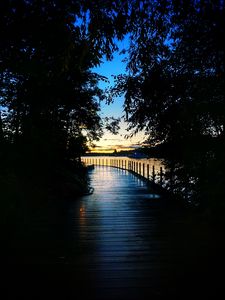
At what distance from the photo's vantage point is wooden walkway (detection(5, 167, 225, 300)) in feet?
12.8

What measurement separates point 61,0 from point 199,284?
4.64 meters

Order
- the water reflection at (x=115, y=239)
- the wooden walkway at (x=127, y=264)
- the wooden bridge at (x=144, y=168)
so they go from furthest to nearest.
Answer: the wooden bridge at (x=144, y=168) < the water reflection at (x=115, y=239) < the wooden walkway at (x=127, y=264)

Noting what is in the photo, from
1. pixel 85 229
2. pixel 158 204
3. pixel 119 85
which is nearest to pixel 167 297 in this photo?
pixel 85 229

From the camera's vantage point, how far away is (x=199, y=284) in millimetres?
4035

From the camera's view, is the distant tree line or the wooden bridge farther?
the wooden bridge

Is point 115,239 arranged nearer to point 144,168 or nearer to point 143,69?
point 143,69

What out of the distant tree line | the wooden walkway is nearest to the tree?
the distant tree line

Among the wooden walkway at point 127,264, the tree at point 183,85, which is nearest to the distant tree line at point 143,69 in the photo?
the tree at point 183,85

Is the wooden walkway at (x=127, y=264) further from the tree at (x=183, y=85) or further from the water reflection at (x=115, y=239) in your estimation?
the tree at (x=183, y=85)

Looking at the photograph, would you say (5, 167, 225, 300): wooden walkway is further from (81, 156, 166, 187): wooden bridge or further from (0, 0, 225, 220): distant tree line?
(81, 156, 166, 187): wooden bridge

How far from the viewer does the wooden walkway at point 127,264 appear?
153 inches

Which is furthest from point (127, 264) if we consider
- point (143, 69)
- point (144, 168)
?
point (144, 168)

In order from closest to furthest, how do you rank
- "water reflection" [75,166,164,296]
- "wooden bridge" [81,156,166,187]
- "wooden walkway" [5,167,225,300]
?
"wooden walkway" [5,167,225,300] < "water reflection" [75,166,164,296] < "wooden bridge" [81,156,166,187]

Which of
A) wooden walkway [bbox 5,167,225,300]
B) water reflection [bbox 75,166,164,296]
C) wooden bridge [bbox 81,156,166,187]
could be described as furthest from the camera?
wooden bridge [bbox 81,156,166,187]
